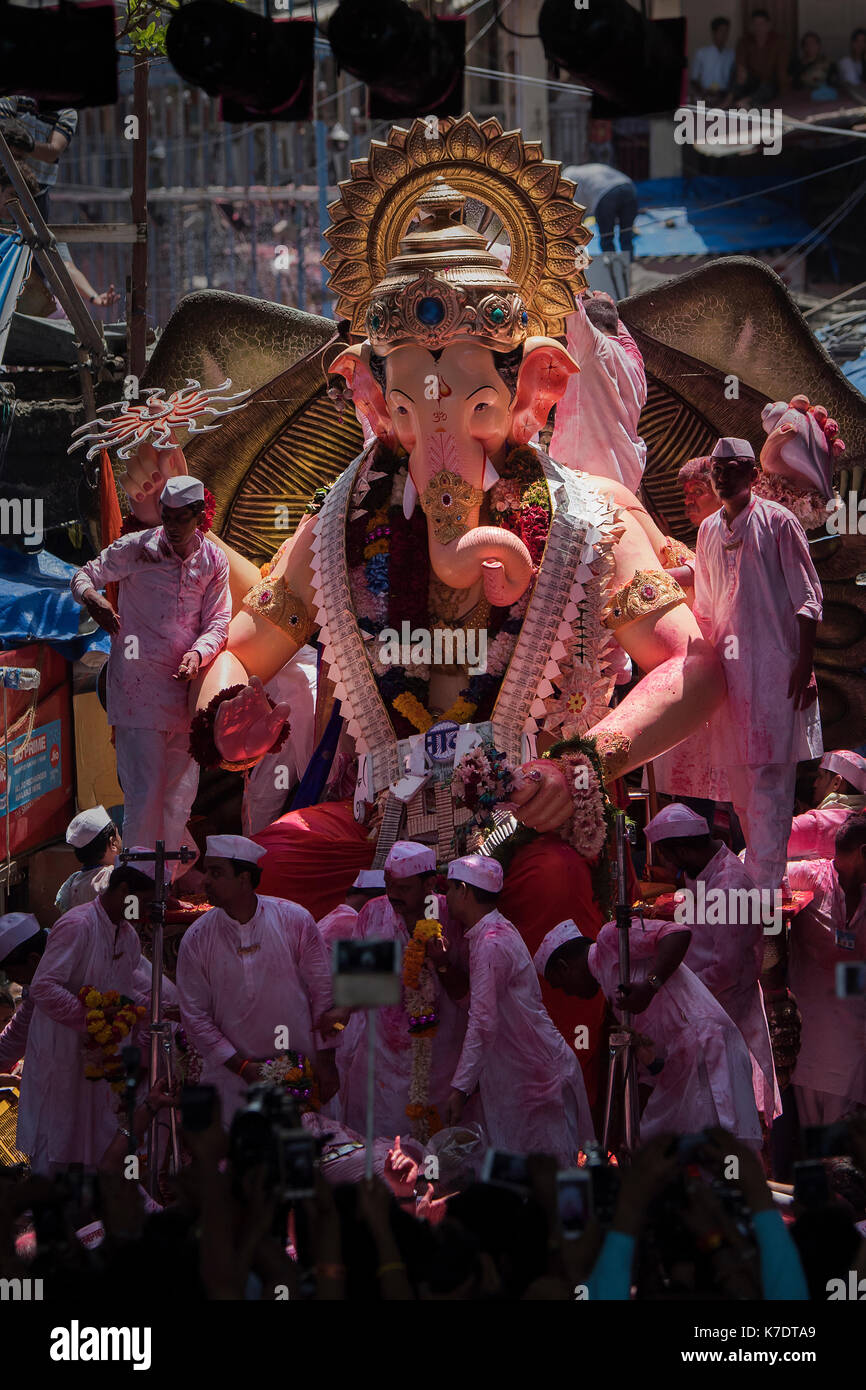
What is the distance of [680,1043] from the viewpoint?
6230mm

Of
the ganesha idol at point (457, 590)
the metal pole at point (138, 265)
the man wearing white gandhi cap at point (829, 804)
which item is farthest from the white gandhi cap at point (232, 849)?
the metal pole at point (138, 265)

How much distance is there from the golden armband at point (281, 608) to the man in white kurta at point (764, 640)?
4.62 feet

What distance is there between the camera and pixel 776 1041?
7.01 meters

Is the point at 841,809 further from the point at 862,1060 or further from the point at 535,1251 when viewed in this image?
the point at 535,1251

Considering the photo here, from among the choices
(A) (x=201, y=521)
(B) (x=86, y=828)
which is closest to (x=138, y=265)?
(A) (x=201, y=521)

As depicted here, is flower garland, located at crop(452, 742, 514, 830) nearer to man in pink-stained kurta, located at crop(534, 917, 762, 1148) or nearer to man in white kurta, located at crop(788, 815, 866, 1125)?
man in pink-stained kurta, located at crop(534, 917, 762, 1148)

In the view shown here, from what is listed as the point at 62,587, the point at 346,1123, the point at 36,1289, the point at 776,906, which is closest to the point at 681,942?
the point at 776,906

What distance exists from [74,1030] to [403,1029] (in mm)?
1003

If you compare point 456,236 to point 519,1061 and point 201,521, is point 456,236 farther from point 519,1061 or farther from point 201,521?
point 519,1061

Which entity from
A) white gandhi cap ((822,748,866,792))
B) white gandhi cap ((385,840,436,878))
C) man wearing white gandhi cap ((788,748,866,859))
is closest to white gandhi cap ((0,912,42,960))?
white gandhi cap ((385,840,436,878))

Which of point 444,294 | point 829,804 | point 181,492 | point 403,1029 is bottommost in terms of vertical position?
point 403,1029

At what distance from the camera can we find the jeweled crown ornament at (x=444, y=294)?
23.1ft

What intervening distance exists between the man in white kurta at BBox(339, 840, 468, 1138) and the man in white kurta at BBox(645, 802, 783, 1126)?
73 cm

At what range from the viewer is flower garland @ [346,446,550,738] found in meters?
7.13
